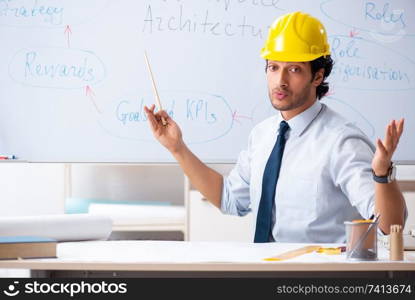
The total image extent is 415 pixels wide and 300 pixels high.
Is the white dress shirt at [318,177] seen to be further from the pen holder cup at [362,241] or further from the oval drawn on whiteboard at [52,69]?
the oval drawn on whiteboard at [52,69]

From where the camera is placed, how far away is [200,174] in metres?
2.63

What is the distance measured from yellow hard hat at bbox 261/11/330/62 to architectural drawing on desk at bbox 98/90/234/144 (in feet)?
3.20

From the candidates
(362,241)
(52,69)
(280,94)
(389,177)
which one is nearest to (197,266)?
(362,241)

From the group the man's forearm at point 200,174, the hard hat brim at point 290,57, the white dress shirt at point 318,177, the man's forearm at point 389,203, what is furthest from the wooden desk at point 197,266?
the hard hat brim at point 290,57

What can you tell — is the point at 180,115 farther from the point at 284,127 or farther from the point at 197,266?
the point at 197,266

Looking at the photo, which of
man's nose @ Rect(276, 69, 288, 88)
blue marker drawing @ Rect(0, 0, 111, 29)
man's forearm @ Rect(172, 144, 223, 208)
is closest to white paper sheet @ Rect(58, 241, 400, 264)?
man's forearm @ Rect(172, 144, 223, 208)

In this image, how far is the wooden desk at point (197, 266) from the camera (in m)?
1.69

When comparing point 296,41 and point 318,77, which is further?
point 318,77

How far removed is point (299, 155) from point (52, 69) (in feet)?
4.73

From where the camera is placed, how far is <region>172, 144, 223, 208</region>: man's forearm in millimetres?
2576

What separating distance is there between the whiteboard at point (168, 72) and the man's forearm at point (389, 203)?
1.49 m

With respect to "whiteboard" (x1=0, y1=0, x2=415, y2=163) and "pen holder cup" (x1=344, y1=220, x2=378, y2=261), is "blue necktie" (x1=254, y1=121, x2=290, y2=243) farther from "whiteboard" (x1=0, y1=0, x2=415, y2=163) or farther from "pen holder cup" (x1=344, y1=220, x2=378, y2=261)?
"whiteboard" (x1=0, y1=0, x2=415, y2=163)

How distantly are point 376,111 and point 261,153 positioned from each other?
42.3 inches

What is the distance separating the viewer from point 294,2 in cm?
354
